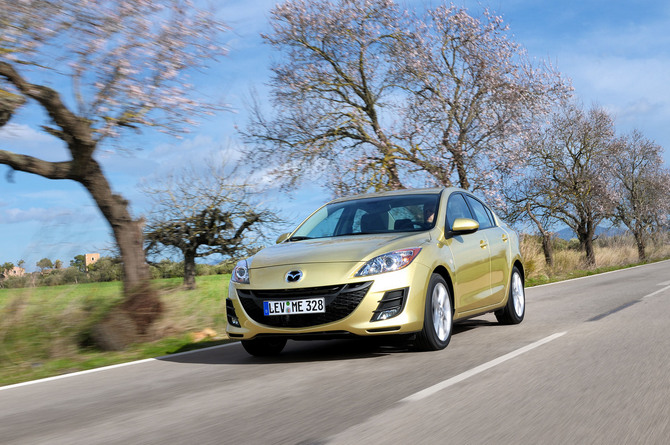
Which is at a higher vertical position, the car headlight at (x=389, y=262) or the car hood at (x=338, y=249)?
the car hood at (x=338, y=249)

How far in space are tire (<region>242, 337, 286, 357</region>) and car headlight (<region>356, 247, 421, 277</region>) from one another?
149 centimetres

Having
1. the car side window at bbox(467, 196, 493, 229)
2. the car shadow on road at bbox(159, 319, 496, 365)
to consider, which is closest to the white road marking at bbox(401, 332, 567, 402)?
the car shadow on road at bbox(159, 319, 496, 365)

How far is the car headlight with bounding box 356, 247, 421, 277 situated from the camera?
6.46 m

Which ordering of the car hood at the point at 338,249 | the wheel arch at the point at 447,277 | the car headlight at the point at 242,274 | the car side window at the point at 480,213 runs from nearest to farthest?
the car hood at the point at 338,249 < the car headlight at the point at 242,274 < the wheel arch at the point at 447,277 < the car side window at the point at 480,213

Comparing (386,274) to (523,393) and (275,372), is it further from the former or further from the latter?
(523,393)

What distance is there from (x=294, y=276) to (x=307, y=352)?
1.37m

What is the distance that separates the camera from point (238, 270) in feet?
23.2

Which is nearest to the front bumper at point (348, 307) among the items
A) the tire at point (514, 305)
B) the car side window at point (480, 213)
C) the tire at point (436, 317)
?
the tire at point (436, 317)

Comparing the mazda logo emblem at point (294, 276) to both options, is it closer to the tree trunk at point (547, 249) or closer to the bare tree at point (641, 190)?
the tree trunk at point (547, 249)

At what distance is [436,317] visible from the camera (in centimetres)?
700

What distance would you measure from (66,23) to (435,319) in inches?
231

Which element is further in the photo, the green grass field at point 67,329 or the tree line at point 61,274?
the tree line at point 61,274

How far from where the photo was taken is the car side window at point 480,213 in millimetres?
9014

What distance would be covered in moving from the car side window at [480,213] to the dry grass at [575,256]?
12739 millimetres
